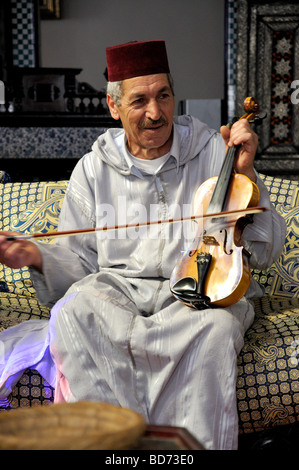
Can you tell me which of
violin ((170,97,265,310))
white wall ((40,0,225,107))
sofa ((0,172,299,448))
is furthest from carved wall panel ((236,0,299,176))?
violin ((170,97,265,310))

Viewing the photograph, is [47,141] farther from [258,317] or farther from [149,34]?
[149,34]

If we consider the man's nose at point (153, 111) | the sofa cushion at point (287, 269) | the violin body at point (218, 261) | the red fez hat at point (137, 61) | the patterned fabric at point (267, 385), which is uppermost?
the red fez hat at point (137, 61)

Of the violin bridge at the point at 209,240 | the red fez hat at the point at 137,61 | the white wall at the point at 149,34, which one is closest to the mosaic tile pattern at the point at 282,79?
the white wall at the point at 149,34

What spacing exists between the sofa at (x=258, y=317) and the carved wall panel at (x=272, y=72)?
3230mm

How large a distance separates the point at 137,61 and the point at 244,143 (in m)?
0.53

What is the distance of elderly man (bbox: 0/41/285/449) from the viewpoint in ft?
5.90

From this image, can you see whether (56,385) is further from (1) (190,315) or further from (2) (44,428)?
(2) (44,428)

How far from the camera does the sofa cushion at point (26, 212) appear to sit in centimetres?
258

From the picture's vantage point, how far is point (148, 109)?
2172mm

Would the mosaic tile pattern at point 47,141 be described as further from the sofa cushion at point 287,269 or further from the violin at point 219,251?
the violin at point 219,251
